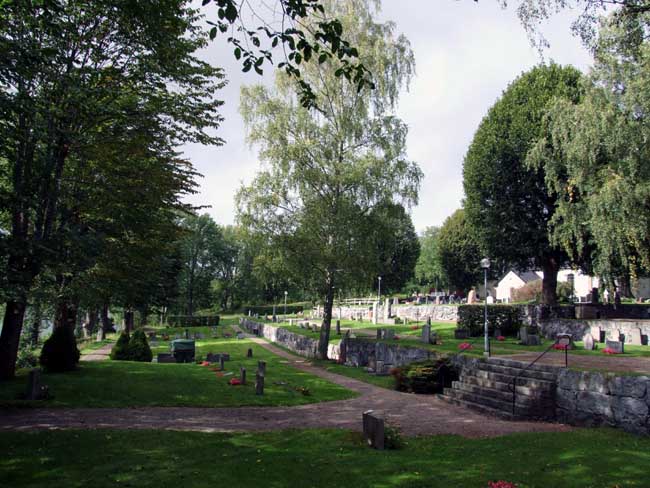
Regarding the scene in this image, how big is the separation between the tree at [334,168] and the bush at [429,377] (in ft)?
25.9

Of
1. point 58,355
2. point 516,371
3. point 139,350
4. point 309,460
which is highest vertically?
point 516,371

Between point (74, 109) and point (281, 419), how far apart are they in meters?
10.8

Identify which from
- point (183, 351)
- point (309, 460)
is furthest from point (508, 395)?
point (183, 351)

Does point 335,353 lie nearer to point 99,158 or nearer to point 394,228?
point 394,228

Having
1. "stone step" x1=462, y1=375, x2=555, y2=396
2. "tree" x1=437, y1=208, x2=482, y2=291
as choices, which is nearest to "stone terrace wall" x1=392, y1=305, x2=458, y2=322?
"tree" x1=437, y1=208, x2=482, y2=291

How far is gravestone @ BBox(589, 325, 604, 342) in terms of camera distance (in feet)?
76.2

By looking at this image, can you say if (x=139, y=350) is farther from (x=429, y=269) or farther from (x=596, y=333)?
(x=429, y=269)

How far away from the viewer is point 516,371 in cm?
1416

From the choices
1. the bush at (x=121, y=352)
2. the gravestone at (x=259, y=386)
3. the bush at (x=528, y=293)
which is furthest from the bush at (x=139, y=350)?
the bush at (x=528, y=293)

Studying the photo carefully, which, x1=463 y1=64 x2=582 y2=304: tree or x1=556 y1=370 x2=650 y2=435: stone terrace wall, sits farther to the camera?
x1=463 y1=64 x2=582 y2=304: tree

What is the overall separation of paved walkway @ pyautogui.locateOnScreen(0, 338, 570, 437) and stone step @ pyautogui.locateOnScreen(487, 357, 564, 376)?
173cm

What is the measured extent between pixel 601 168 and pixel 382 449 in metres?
21.0

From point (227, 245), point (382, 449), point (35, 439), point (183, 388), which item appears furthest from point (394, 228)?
point (227, 245)

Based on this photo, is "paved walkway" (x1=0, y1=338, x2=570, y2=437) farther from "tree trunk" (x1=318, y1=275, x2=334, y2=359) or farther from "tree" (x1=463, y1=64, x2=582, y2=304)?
"tree" (x1=463, y1=64, x2=582, y2=304)
